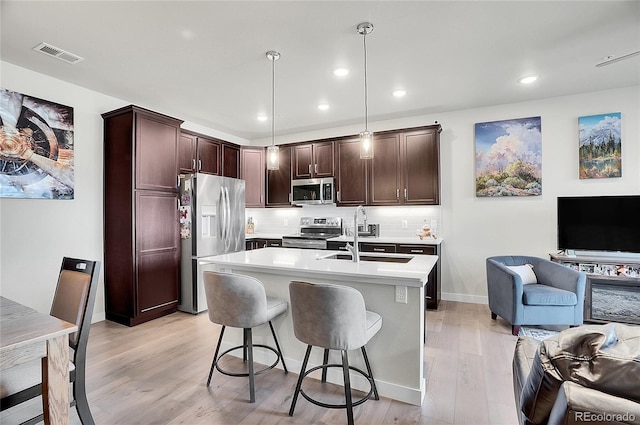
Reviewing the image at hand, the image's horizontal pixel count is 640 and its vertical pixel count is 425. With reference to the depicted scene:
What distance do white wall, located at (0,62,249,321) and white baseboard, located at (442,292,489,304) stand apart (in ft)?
15.1

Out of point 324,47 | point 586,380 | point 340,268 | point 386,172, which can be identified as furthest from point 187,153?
point 586,380

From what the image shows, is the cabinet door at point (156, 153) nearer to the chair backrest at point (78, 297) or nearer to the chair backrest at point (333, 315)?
the chair backrest at point (78, 297)

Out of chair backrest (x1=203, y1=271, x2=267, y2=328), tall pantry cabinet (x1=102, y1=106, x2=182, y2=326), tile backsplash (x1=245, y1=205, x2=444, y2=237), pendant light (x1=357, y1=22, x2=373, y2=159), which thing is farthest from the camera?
tile backsplash (x1=245, y1=205, x2=444, y2=237)

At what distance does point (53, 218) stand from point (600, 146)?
635 centimetres

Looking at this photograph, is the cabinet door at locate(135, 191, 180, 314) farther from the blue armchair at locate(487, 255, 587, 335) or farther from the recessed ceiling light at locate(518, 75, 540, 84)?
the recessed ceiling light at locate(518, 75, 540, 84)

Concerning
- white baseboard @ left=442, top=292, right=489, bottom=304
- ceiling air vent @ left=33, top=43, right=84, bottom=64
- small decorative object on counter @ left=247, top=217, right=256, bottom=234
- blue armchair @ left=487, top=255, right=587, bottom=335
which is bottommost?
white baseboard @ left=442, top=292, right=489, bottom=304

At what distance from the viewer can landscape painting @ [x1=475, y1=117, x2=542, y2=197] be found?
412cm

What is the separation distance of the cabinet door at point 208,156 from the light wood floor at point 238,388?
8.05 feet

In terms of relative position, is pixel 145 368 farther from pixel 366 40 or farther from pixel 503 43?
pixel 503 43

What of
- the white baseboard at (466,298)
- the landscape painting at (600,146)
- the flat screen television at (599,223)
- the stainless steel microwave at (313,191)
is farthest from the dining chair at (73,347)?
the landscape painting at (600,146)

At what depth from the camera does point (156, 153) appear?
3.88m

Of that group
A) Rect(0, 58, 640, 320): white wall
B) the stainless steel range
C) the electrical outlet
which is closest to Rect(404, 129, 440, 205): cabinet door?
Rect(0, 58, 640, 320): white wall

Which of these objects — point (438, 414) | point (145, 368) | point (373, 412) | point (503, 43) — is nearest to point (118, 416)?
point (145, 368)

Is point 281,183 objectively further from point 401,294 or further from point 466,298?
point 401,294
